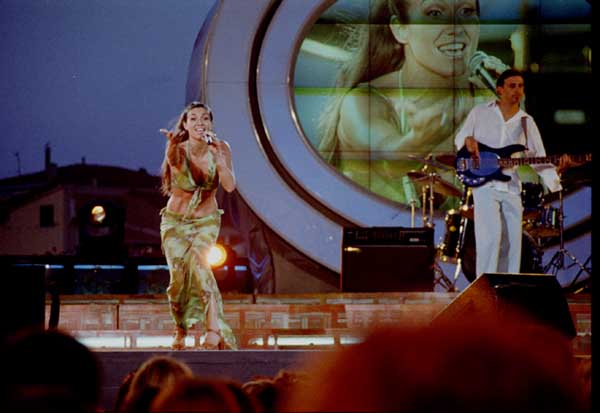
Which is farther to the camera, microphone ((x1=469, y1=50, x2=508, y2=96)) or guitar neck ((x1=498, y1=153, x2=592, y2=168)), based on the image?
microphone ((x1=469, y1=50, x2=508, y2=96))

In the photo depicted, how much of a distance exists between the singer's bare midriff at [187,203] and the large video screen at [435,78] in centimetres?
617

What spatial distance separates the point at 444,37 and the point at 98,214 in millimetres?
5036

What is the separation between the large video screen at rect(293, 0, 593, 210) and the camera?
43.8 feet

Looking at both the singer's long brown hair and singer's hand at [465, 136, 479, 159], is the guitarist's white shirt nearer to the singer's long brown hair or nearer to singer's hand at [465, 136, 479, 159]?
singer's hand at [465, 136, 479, 159]

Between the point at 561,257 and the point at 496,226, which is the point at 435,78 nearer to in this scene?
the point at 561,257

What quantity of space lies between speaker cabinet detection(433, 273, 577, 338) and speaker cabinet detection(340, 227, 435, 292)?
5.62 meters

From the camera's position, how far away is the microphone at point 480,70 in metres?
13.5

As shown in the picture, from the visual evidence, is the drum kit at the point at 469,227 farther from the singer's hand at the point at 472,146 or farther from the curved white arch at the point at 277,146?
the singer's hand at the point at 472,146

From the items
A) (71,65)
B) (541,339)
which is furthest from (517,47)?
(541,339)

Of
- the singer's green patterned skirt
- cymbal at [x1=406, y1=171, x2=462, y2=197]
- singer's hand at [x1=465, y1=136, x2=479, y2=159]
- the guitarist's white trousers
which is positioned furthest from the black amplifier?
the singer's green patterned skirt

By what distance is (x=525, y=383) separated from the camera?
41.4 inches

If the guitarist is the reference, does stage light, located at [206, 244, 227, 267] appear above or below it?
below

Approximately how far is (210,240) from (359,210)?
5.39 m

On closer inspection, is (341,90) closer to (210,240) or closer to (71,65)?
(71,65)
